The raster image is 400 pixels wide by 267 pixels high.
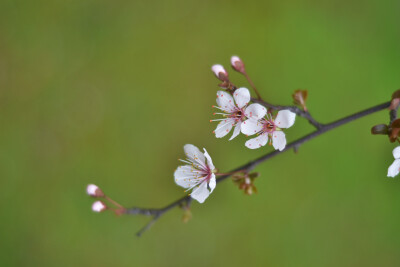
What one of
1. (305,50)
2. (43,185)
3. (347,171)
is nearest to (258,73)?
(305,50)

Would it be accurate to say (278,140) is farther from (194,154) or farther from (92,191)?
(92,191)

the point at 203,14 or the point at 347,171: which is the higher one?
the point at 203,14

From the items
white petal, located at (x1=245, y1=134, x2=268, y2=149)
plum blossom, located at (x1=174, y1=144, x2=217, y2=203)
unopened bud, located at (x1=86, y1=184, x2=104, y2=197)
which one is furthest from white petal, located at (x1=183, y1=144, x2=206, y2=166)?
unopened bud, located at (x1=86, y1=184, x2=104, y2=197)

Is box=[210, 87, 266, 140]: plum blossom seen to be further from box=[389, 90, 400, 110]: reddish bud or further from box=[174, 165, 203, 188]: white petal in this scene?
box=[389, 90, 400, 110]: reddish bud

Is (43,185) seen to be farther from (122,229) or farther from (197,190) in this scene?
(197,190)

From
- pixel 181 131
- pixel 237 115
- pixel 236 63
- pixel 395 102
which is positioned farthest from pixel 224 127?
pixel 181 131

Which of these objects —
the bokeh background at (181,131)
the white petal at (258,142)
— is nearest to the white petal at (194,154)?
the white petal at (258,142)
